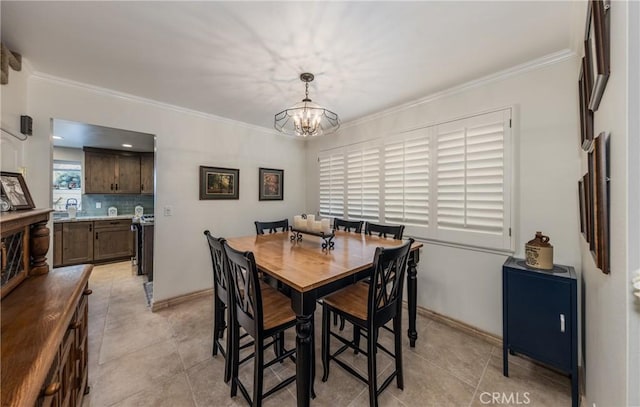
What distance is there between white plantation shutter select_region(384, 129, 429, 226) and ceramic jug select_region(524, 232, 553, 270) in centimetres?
99

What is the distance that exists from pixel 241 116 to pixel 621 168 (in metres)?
3.47

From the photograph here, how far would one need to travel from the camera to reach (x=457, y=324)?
2494 mm

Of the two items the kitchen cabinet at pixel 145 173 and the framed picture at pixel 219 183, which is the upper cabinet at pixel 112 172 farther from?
the framed picture at pixel 219 183

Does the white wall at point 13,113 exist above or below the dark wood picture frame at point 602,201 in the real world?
above

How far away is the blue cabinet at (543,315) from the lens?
1.63 metres

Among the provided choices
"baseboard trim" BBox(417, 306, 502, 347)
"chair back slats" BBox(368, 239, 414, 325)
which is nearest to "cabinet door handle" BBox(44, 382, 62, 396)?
"chair back slats" BBox(368, 239, 414, 325)

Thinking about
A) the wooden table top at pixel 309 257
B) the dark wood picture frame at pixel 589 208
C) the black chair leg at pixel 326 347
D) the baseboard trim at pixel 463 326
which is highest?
the dark wood picture frame at pixel 589 208

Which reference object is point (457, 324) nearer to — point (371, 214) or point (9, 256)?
point (371, 214)

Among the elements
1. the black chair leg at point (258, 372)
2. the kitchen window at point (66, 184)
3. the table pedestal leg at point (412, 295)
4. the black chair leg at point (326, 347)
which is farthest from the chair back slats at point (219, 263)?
the kitchen window at point (66, 184)

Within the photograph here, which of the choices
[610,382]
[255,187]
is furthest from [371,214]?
[610,382]

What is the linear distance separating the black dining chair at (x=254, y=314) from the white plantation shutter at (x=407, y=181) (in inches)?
72.4

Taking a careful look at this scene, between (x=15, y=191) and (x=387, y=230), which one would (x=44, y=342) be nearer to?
(x=15, y=191)

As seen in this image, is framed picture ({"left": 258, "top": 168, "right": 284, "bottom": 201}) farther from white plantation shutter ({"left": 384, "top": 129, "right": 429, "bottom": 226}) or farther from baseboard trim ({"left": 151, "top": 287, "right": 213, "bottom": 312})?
white plantation shutter ({"left": 384, "top": 129, "right": 429, "bottom": 226})

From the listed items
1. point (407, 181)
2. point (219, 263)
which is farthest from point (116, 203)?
point (407, 181)
